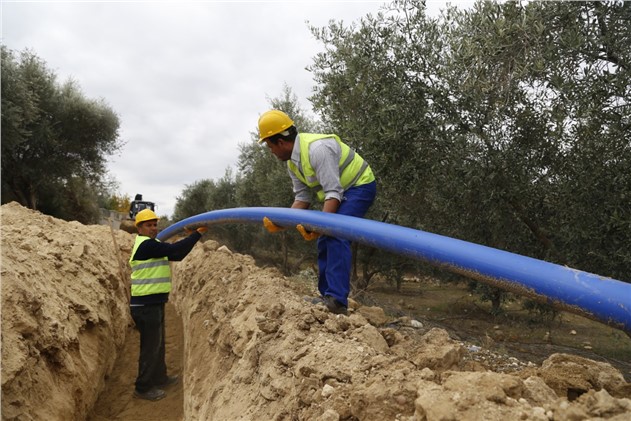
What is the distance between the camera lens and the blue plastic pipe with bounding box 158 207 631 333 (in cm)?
224

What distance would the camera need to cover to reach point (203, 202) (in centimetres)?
3472

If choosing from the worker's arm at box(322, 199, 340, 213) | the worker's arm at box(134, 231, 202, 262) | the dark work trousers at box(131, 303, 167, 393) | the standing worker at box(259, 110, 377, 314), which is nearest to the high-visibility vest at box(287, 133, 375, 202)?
the standing worker at box(259, 110, 377, 314)

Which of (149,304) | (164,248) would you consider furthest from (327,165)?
(149,304)

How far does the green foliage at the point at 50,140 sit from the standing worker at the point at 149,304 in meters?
14.0

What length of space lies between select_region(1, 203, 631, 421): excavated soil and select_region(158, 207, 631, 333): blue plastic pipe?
363mm

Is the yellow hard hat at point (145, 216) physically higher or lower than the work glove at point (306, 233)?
higher

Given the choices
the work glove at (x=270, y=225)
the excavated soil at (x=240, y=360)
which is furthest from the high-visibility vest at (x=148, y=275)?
the work glove at (x=270, y=225)

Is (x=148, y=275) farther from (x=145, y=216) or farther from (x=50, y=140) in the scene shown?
(x=50, y=140)

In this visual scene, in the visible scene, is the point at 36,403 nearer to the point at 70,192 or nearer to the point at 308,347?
the point at 308,347

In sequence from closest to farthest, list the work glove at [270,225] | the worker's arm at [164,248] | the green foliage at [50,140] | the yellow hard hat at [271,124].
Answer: the yellow hard hat at [271,124], the work glove at [270,225], the worker's arm at [164,248], the green foliage at [50,140]

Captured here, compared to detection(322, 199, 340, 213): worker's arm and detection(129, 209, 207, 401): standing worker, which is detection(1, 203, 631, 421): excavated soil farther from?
detection(322, 199, 340, 213): worker's arm

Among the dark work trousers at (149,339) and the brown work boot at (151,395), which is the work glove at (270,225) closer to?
the dark work trousers at (149,339)

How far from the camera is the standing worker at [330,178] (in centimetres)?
451

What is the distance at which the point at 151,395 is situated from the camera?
707 cm
